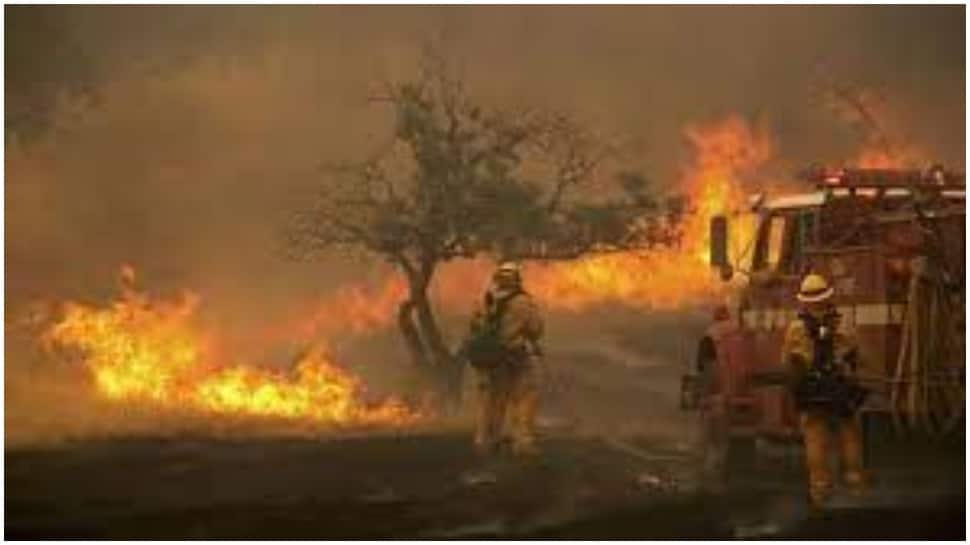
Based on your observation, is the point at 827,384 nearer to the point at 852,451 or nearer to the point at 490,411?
the point at 852,451

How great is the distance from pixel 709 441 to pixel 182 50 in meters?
3.49

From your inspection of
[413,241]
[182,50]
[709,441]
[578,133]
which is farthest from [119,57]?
[709,441]

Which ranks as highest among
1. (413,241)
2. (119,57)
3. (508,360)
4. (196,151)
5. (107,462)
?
(119,57)

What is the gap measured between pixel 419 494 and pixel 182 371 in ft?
4.53

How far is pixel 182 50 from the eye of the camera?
7.59 meters

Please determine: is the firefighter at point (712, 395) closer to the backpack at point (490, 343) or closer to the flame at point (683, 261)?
the flame at point (683, 261)

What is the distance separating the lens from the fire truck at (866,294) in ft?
23.7

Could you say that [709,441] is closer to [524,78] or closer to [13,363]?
[524,78]

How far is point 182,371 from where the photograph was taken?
7.45 meters

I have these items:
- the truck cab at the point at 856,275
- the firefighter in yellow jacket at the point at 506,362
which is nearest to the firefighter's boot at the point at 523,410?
the firefighter in yellow jacket at the point at 506,362

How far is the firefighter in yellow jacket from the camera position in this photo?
297 inches

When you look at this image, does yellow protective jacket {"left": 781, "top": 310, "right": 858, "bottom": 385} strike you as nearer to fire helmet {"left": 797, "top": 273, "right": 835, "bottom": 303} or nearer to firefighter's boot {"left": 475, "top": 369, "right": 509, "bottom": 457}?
fire helmet {"left": 797, "top": 273, "right": 835, "bottom": 303}

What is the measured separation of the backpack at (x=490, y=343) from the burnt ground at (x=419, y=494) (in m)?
0.42

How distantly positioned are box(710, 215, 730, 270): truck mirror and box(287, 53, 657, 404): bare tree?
0.37 metres
